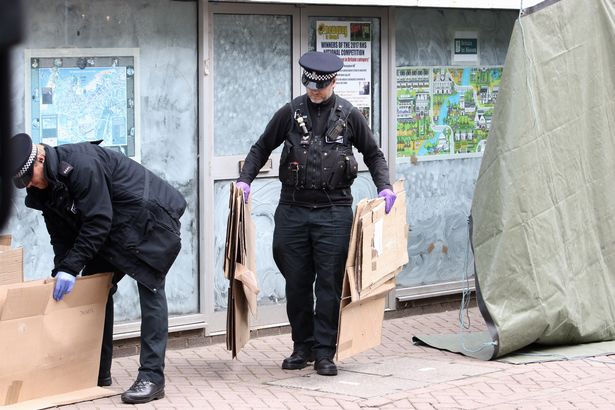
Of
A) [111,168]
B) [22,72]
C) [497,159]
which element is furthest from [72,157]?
[497,159]

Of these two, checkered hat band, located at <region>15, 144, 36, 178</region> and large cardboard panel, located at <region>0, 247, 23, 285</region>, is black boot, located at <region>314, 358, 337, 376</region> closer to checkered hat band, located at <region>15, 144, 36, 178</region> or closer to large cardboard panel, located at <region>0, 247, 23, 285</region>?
large cardboard panel, located at <region>0, 247, 23, 285</region>

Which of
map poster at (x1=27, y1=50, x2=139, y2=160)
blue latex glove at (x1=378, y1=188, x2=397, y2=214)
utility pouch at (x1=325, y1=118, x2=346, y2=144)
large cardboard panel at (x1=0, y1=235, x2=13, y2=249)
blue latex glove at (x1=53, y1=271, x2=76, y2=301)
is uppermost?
map poster at (x1=27, y1=50, x2=139, y2=160)

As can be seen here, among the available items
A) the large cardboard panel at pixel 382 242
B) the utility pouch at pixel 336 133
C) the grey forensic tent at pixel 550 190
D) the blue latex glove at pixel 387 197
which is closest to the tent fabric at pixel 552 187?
the grey forensic tent at pixel 550 190

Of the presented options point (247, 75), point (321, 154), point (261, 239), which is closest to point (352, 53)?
point (247, 75)

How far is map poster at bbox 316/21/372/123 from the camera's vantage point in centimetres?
811

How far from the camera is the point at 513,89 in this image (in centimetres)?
712

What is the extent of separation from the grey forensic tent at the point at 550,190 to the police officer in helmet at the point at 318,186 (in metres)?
0.93

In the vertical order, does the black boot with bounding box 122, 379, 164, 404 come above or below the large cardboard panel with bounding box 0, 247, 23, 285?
below

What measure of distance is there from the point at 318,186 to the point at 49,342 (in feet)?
5.83

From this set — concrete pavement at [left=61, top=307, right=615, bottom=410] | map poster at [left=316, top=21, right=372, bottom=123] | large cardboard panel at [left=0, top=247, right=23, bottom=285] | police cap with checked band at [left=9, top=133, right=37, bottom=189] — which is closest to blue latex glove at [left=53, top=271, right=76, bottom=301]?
large cardboard panel at [left=0, top=247, right=23, bottom=285]

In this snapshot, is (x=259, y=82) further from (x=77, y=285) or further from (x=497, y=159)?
(x=77, y=285)

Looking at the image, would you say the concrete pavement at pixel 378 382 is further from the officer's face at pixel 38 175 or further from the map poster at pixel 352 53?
the map poster at pixel 352 53

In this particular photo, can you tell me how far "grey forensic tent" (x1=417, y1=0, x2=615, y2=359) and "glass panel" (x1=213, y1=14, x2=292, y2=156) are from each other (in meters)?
1.60

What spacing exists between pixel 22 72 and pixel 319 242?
197 centimetres
